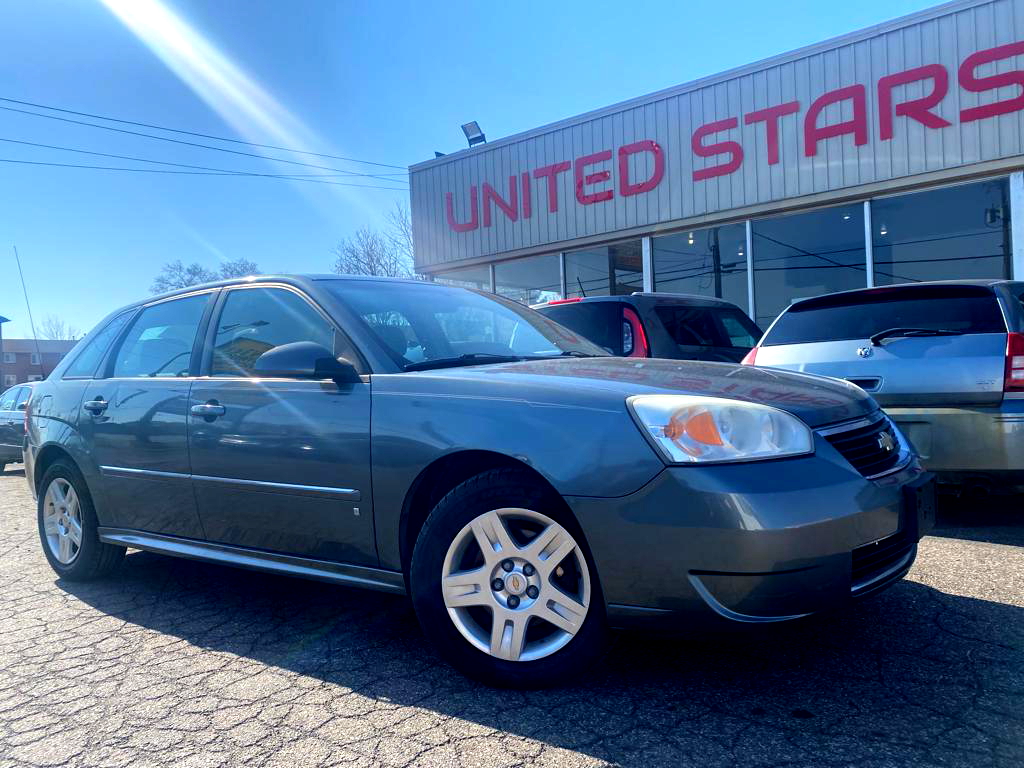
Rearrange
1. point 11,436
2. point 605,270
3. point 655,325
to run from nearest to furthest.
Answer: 1. point 655,325
2. point 11,436
3. point 605,270

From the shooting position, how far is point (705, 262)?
1271 centimetres

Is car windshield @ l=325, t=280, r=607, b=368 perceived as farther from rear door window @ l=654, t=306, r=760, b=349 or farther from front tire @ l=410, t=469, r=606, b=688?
rear door window @ l=654, t=306, r=760, b=349

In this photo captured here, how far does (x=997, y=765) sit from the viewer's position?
79.3 inches

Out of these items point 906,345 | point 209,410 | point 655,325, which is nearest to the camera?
point 209,410

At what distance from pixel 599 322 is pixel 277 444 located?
13.0ft

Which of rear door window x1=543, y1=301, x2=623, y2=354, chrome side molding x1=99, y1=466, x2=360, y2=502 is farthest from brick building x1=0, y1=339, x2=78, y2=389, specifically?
chrome side molding x1=99, y1=466, x2=360, y2=502

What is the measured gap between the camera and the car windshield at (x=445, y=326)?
10.7 feet

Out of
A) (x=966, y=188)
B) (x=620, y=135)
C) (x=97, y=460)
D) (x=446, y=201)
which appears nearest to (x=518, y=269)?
(x=446, y=201)

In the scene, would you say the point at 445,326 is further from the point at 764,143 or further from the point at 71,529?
the point at 764,143

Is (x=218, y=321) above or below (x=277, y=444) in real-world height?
above

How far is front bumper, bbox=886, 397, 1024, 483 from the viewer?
410cm

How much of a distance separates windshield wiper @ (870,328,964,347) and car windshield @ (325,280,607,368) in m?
1.83

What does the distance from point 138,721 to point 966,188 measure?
11084mm

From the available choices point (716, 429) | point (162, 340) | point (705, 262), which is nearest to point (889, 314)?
point (716, 429)
